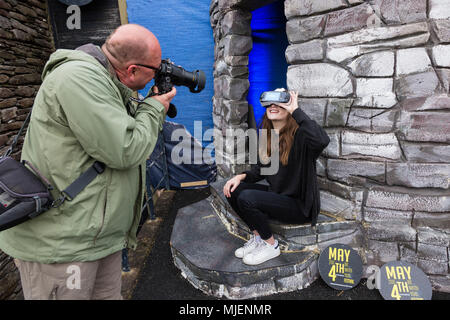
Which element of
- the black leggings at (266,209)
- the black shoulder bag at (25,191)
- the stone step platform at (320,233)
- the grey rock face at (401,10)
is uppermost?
the grey rock face at (401,10)

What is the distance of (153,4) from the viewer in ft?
13.1

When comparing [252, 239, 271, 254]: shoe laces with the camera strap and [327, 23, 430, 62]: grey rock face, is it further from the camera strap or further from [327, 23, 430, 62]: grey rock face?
[327, 23, 430, 62]: grey rock face

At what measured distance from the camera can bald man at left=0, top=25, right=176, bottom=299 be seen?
1.04 metres

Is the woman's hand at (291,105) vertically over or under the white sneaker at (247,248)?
over

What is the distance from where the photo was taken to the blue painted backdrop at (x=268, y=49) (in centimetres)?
358

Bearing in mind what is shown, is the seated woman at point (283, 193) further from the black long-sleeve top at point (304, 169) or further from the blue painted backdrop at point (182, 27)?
the blue painted backdrop at point (182, 27)

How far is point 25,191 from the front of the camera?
1.07m

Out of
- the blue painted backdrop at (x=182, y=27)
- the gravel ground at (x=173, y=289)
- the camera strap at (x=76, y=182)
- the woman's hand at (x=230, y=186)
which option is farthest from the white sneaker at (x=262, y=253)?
the blue painted backdrop at (x=182, y=27)

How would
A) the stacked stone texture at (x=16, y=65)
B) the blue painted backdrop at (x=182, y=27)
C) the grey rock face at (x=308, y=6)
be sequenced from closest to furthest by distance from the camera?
1. the grey rock face at (x=308, y=6)
2. the stacked stone texture at (x=16, y=65)
3. the blue painted backdrop at (x=182, y=27)

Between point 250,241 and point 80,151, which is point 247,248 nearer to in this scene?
point 250,241

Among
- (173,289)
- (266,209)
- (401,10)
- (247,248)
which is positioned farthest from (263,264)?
(401,10)

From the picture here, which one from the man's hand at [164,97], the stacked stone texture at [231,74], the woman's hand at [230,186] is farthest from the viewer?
the stacked stone texture at [231,74]

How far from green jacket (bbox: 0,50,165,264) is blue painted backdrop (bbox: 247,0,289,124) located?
2.77 meters

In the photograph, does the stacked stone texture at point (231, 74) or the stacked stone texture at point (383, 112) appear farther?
the stacked stone texture at point (231, 74)
